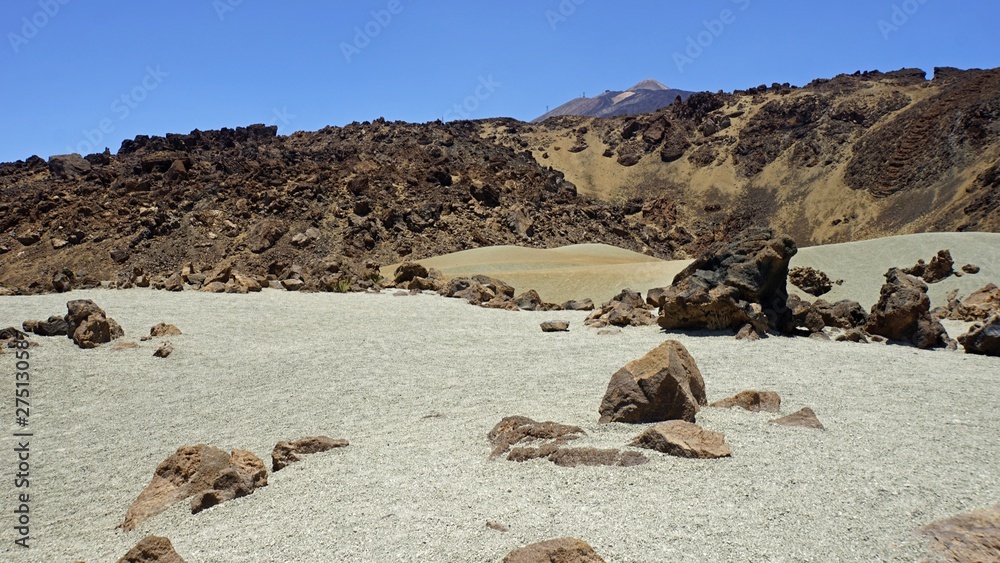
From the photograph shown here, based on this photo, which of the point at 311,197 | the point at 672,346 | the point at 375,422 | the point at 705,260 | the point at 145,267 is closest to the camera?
the point at 672,346

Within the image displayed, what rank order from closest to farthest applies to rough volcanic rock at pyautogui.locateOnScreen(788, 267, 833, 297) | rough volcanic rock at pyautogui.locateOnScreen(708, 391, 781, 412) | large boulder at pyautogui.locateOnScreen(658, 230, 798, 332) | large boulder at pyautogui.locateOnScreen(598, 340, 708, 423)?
large boulder at pyautogui.locateOnScreen(598, 340, 708, 423) → rough volcanic rock at pyautogui.locateOnScreen(708, 391, 781, 412) → large boulder at pyautogui.locateOnScreen(658, 230, 798, 332) → rough volcanic rock at pyautogui.locateOnScreen(788, 267, 833, 297)

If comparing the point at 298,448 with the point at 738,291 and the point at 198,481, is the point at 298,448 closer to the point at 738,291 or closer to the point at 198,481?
the point at 198,481

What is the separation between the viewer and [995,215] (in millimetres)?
34938

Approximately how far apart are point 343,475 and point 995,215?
4049 cm

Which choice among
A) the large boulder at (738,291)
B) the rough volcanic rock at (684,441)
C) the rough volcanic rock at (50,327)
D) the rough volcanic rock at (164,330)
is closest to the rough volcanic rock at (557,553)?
the rough volcanic rock at (684,441)

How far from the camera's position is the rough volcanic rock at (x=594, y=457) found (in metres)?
4.14

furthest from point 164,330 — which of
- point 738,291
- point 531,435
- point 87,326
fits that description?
point 738,291

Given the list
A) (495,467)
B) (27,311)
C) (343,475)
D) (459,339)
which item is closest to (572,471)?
(495,467)

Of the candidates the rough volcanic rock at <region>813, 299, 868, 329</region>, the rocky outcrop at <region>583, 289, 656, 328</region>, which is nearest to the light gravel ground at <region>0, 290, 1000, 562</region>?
the rocky outcrop at <region>583, 289, 656, 328</region>

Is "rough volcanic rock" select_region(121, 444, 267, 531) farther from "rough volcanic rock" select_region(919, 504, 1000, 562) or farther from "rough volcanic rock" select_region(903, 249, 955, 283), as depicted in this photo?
"rough volcanic rock" select_region(903, 249, 955, 283)

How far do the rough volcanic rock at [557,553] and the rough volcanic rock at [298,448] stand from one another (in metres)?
2.35

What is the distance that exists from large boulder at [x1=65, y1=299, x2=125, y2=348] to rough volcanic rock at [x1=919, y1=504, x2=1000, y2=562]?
9608mm

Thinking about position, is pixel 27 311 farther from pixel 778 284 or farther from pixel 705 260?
pixel 778 284

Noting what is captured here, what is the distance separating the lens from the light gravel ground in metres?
3.33
